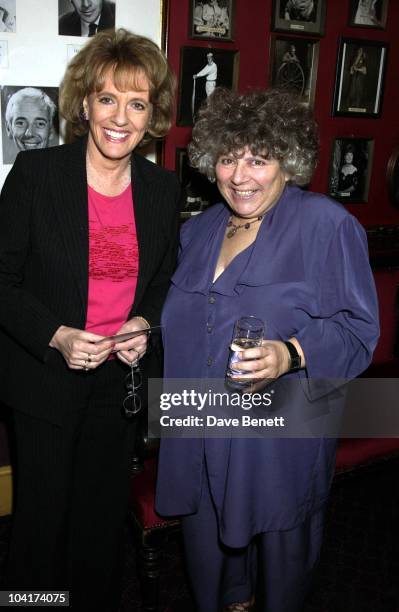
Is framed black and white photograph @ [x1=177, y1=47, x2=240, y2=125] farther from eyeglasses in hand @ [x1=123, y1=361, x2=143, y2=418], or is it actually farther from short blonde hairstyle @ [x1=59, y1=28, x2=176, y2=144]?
eyeglasses in hand @ [x1=123, y1=361, x2=143, y2=418]

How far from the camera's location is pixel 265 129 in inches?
74.9

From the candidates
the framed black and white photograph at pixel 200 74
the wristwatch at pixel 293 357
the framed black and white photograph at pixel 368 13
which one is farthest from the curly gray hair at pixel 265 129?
the framed black and white photograph at pixel 368 13

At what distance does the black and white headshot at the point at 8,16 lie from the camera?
7.62 feet

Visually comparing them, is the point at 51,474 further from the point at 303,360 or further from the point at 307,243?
the point at 307,243

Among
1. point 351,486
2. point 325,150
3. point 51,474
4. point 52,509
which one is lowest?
point 351,486

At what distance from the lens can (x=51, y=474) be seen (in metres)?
2.09

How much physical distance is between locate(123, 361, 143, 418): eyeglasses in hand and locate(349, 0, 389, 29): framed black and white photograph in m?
2.20

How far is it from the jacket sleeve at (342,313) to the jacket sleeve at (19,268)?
0.86 metres

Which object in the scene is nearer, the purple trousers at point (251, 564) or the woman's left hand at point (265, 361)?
→ the woman's left hand at point (265, 361)

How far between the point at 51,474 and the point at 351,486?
2172 millimetres

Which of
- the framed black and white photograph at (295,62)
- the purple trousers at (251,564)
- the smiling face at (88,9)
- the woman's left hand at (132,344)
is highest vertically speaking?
the smiling face at (88,9)

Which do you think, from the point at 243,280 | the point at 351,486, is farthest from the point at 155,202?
the point at 351,486

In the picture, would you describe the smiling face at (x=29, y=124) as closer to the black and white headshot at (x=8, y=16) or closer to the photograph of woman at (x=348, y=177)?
the black and white headshot at (x=8, y=16)

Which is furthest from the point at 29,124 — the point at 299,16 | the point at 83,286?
the point at 299,16
